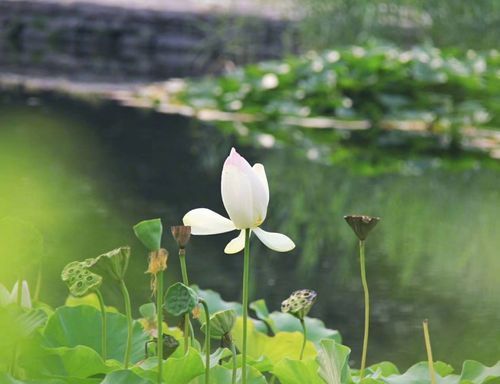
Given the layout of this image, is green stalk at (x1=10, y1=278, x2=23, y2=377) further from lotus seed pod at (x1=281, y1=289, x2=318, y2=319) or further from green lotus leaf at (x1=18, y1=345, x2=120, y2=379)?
lotus seed pod at (x1=281, y1=289, x2=318, y2=319)

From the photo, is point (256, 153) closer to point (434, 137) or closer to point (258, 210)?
point (434, 137)

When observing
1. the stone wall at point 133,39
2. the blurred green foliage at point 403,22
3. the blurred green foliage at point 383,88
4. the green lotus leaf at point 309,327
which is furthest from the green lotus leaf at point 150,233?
the stone wall at point 133,39

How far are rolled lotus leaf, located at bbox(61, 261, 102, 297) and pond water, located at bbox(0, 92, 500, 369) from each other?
73 mm

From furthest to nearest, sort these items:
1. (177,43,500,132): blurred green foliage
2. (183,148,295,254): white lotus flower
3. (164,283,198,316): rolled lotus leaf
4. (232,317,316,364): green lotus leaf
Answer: (177,43,500,132): blurred green foliage < (232,317,316,364): green lotus leaf < (183,148,295,254): white lotus flower < (164,283,198,316): rolled lotus leaf

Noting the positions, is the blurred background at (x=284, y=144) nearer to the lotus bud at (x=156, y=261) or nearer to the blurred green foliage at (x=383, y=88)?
the blurred green foliage at (x=383, y=88)

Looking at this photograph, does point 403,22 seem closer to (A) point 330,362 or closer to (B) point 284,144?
(B) point 284,144

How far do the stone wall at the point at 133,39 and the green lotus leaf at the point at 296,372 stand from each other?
27.5ft

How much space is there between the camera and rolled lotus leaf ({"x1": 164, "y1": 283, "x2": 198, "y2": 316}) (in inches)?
44.8

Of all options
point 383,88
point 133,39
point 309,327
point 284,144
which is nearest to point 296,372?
point 309,327

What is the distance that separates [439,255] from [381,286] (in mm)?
459

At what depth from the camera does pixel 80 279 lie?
3.98 ft

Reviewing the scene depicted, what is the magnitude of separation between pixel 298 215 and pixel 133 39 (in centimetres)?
692

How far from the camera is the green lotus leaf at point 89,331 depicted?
1.42m

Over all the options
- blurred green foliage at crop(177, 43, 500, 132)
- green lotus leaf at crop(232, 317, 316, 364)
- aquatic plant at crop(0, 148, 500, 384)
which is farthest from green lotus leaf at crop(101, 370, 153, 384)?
blurred green foliage at crop(177, 43, 500, 132)
